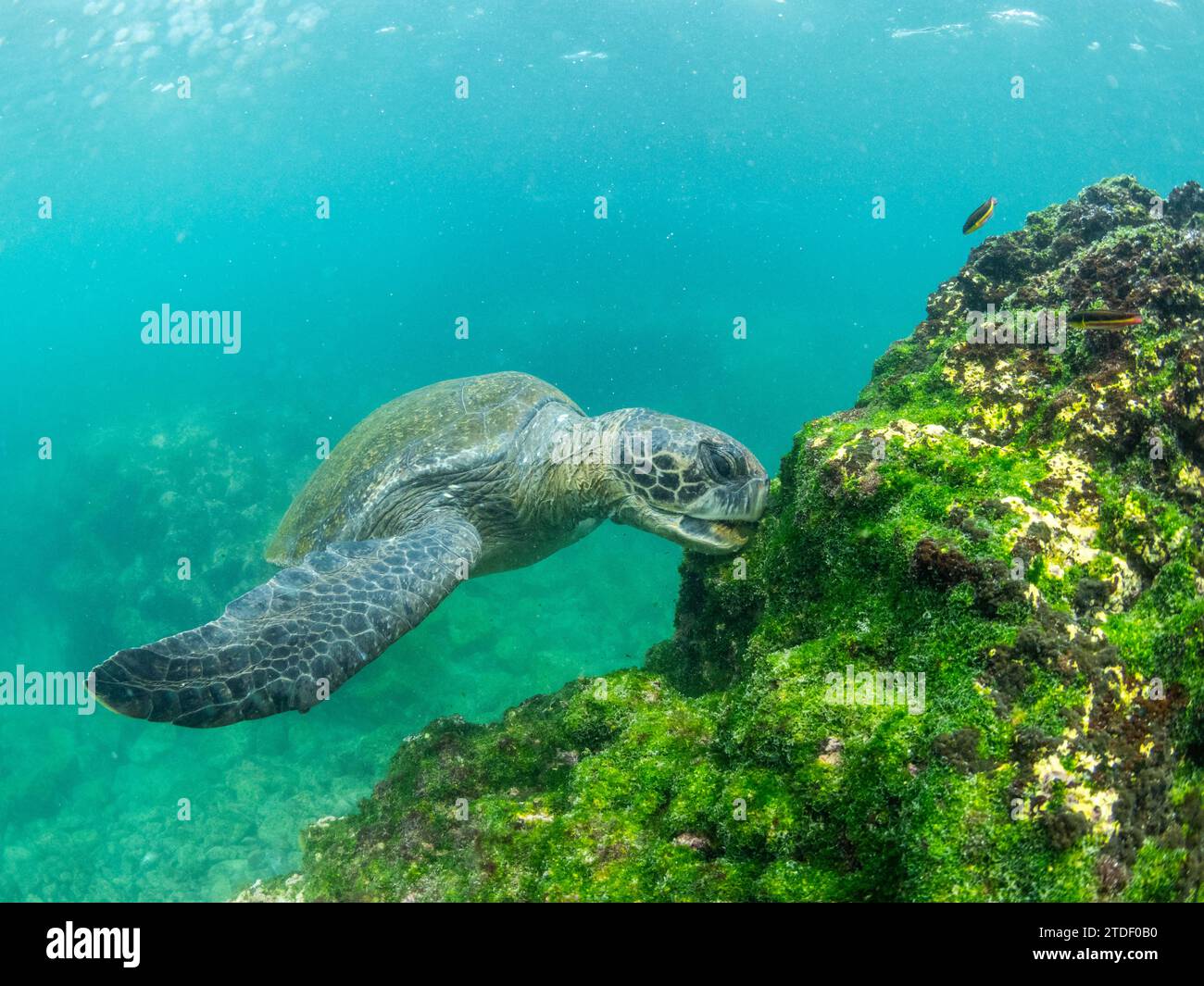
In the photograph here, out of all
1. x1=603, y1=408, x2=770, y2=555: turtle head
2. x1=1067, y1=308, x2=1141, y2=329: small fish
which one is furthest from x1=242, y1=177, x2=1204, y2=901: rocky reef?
x1=603, y1=408, x2=770, y2=555: turtle head

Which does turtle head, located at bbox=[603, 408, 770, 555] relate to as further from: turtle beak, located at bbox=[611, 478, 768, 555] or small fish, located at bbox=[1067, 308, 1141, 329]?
small fish, located at bbox=[1067, 308, 1141, 329]

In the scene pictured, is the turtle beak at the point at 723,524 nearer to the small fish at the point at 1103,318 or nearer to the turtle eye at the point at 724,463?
the turtle eye at the point at 724,463

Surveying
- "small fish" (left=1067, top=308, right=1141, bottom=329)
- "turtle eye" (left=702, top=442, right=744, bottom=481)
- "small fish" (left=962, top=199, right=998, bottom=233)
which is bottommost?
"turtle eye" (left=702, top=442, right=744, bottom=481)

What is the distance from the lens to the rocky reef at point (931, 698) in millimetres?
1785

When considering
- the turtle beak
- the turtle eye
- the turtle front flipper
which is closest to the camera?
the turtle front flipper

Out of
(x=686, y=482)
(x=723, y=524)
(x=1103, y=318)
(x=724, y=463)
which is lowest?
(x=723, y=524)

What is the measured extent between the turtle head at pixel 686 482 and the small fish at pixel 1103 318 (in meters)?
1.82

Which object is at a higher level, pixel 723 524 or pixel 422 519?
pixel 723 524

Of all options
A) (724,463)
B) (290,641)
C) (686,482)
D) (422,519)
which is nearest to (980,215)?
(724,463)

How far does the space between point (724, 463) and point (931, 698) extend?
7.65 ft

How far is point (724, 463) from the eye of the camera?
13.9 feet

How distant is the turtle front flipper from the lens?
3.06 metres

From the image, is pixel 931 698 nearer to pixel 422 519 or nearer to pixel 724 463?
pixel 724 463
